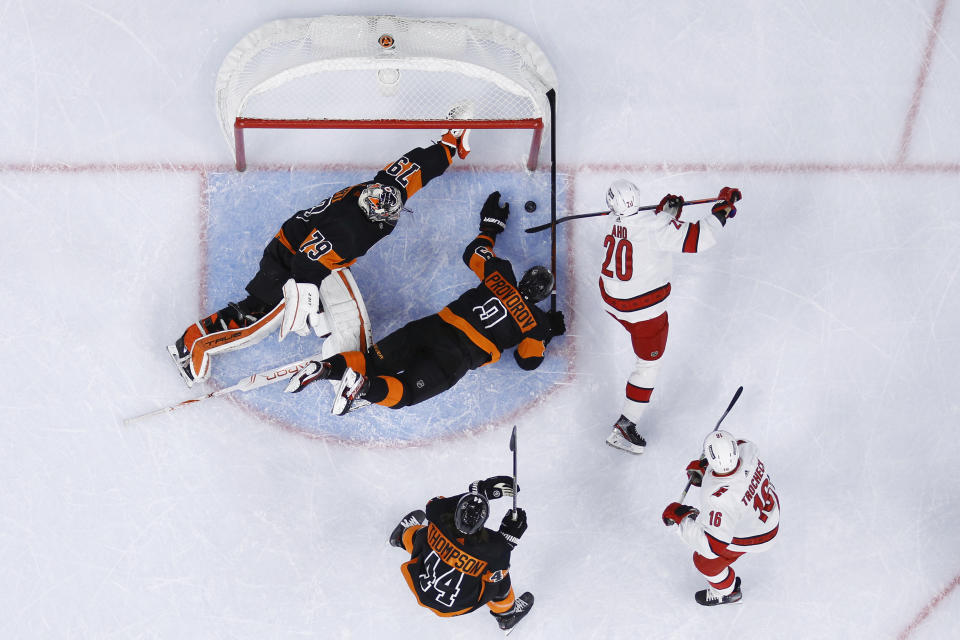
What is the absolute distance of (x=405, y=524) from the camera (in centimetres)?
445

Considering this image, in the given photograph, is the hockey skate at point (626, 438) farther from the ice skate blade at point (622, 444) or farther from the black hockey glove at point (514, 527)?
the black hockey glove at point (514, 527)

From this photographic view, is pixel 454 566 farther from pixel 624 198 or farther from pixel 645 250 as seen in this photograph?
pixel 624 198

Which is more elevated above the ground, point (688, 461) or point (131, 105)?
point (131, 105)

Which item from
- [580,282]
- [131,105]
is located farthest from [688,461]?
[131,105]

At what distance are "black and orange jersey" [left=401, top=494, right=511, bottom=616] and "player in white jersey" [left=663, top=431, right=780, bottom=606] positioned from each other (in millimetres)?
925

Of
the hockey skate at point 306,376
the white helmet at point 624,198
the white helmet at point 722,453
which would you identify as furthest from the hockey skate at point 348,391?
the white helmet at point 722,453

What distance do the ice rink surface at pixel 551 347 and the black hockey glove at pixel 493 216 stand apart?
0.15 m

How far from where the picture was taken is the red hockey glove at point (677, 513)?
4297 millimetres

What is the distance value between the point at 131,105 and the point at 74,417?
5.51ft

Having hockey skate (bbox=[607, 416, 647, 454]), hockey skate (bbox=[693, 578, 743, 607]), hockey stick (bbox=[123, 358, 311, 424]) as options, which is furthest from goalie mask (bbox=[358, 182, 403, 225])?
hockey skate (bbox=[693, 578, 743, 607])

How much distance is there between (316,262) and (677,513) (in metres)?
2.11

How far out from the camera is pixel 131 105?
15.6 feet

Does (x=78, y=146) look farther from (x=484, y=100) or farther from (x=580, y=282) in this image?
(x=580, y=282)

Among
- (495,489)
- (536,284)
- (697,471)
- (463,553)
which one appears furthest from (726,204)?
(463,553)
